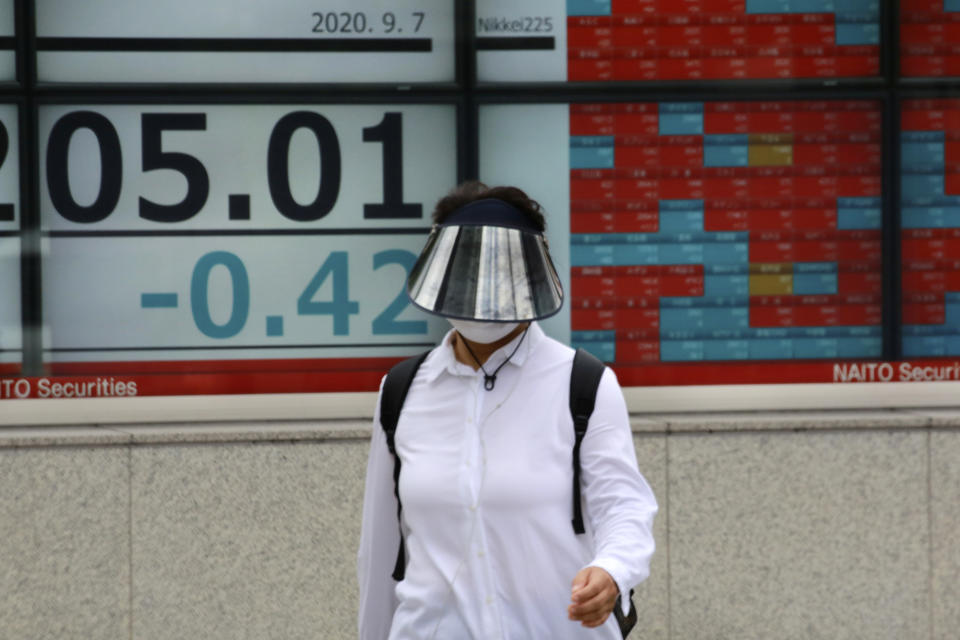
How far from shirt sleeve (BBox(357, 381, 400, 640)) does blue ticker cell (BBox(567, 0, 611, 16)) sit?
A: 400cm

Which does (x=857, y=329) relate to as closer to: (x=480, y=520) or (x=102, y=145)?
(x=102, y=145)

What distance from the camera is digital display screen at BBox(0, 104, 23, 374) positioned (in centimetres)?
652

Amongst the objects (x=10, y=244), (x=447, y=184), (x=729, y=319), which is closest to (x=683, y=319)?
(x=729, y=319)

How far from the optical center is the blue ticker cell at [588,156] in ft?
22.2

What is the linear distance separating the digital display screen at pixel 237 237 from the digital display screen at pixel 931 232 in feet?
7.70

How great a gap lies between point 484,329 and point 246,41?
4.00 meters

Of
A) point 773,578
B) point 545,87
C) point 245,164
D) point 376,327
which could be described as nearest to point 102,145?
point 245,164

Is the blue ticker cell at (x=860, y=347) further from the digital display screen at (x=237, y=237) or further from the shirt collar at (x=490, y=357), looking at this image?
the shirt collar at (x=490, y=357)

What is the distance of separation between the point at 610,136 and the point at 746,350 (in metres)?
1.28

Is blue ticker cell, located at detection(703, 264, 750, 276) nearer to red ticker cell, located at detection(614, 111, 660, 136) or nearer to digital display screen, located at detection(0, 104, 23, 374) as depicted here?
red ticker cell, located at detection(614, 111, 660, 136)

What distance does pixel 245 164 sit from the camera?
6637 mm

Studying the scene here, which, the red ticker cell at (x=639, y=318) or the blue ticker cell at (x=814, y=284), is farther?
the blue ticker cell at (x=814, y=284)

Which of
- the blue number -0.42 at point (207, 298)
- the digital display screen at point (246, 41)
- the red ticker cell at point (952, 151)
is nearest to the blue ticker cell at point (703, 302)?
the red ticker cell at point (952, 151)

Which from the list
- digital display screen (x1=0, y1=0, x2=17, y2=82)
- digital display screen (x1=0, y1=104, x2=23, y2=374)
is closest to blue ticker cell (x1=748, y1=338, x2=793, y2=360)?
digital display screen (x1=0, y1=104, x2=23, y2=374)
